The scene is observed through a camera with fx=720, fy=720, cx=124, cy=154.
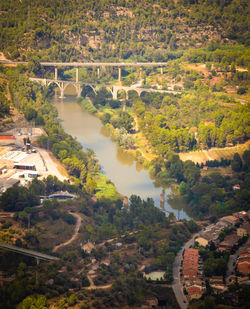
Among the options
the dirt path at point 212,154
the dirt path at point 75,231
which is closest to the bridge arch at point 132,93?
the dirt path at point 212,154

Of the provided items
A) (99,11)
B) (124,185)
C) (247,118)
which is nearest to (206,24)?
(99,11)

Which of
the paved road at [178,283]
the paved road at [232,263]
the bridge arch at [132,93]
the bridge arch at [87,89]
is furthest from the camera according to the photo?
the bridge arch at [87,89]

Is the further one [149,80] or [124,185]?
[149,80]

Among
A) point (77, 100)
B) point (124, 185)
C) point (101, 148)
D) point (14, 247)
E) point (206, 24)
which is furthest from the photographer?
point (206, 24)

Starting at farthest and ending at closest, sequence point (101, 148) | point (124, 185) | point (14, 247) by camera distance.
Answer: point (101, 148) → point (124, 185) → point (14, 247)

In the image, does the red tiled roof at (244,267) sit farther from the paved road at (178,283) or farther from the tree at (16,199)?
the tree at (16,199)

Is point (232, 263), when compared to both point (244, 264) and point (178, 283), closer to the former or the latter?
point (244, 264)

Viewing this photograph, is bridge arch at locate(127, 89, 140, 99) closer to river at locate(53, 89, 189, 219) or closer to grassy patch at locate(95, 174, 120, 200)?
river at locate(53, 89, 189, 219)

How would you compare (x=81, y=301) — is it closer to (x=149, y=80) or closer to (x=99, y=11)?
(x=149, y=80)

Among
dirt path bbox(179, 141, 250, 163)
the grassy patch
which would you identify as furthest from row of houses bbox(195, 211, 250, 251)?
dirt path bbox(179, 141, 250, 163)
